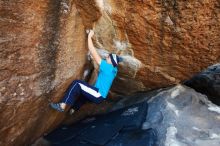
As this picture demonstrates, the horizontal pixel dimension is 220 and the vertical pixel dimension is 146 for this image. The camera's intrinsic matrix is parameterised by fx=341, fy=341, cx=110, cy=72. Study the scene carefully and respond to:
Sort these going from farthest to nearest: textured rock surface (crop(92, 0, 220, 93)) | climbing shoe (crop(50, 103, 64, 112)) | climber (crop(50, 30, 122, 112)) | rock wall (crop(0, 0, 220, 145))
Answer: climber (crop(50, 30, 122, 112)) → climbing shoe (crop(50, 103, 64, 112)) → textured rock surface (crop(92, 0, 220, 93)) → rock wall (crop(0, 0, 220, 145))

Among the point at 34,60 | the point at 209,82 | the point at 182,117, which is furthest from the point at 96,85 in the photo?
the point at 209,82

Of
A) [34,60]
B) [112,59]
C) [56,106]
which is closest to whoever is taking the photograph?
[34,60]

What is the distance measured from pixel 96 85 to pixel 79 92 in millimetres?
275

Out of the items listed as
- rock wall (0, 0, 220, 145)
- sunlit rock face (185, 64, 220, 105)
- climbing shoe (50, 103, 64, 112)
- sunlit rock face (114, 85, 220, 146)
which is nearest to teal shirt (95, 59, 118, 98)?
rock wall (0, 0, 220, 145)

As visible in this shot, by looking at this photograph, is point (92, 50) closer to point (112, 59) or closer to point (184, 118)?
point (112, 59)

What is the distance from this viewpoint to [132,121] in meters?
4.94

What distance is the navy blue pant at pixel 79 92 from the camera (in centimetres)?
480

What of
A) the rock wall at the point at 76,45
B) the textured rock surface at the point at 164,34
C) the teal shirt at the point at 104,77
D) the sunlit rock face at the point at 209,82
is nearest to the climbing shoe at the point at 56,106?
the rock wall at the point at 76,45

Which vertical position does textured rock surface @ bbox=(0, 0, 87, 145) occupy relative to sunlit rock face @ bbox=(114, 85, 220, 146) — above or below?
above

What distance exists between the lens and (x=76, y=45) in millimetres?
4734

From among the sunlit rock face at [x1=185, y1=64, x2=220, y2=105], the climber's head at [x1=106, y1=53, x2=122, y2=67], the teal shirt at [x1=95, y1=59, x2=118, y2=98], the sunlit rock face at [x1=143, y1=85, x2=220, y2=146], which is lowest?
the sunlit rock face at [x1=143, y1=85, x2=220, y2=146]

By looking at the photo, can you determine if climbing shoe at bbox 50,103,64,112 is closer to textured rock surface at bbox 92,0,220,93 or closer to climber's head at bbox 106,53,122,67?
climber's head at bbox 106,53,122,67

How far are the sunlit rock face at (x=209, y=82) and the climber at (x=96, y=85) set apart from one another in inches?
55.2

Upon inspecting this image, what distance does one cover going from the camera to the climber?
4.77m
